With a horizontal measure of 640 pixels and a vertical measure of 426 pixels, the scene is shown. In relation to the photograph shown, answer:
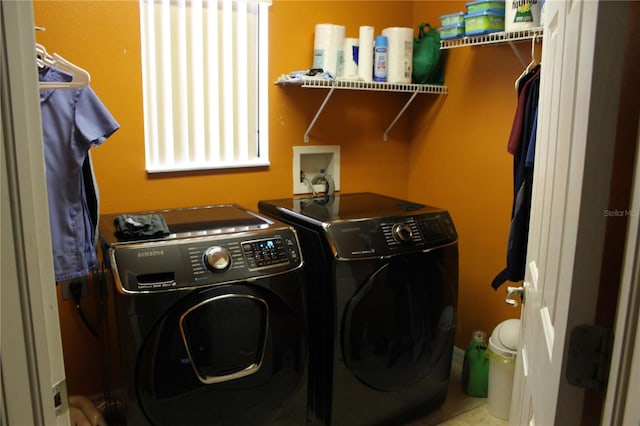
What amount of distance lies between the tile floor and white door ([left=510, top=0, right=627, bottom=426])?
1.33 meters

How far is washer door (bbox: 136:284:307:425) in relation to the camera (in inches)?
64.3

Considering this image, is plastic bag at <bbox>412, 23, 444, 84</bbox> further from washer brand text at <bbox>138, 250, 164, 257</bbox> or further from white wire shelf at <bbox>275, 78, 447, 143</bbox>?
washer brand text at <bbox>138, 250, 164, 257</bbox>

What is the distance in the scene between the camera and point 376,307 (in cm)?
203

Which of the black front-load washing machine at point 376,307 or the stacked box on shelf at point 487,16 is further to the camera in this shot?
the stacked box on shelf at point 487,16

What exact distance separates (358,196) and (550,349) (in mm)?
1891

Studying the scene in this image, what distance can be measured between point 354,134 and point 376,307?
3.90 ft

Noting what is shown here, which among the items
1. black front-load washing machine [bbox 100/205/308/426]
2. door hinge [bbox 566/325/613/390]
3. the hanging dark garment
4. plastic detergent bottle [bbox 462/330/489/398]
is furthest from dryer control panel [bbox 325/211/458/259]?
door hinge [bbox 566/325/613/390]

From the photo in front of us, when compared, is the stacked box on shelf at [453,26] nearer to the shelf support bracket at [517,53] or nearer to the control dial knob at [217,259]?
the shelf support bracket at [517,53]

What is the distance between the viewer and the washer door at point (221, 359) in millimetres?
1633

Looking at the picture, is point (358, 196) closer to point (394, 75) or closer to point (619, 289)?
point (394, 75)

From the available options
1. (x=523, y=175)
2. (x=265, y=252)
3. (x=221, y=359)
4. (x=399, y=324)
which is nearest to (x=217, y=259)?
(x=265, y=252)

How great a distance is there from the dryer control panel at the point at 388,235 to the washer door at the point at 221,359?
0.33 metres

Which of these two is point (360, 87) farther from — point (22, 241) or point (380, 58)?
point (22, 241)

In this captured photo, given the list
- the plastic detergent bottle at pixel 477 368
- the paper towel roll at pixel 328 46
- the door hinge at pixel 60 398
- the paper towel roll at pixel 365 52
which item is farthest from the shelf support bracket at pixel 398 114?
the door hinge at pixel 60 398
